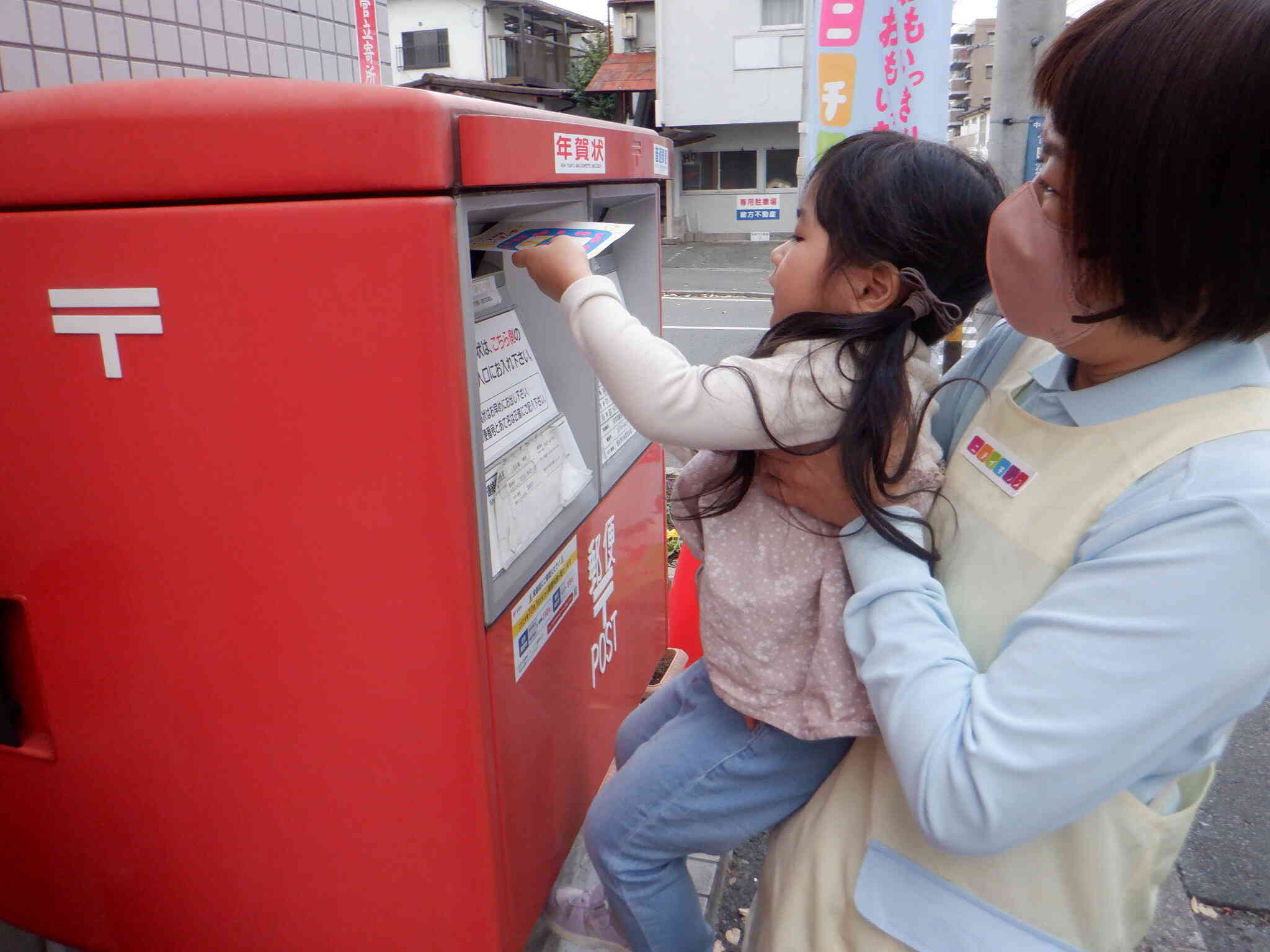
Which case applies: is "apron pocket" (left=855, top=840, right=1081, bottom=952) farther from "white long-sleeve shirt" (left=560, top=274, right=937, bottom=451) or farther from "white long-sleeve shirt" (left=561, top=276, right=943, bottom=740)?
"white long-sleeve shirt" (left=560, top=274, right=937, bottom=451)

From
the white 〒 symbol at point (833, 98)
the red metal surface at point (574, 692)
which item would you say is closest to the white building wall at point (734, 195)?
the white 〒 symbol at point (833, 98)

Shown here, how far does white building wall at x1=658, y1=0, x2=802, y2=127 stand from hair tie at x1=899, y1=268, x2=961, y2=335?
17037 mm

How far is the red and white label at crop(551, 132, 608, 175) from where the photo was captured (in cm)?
118

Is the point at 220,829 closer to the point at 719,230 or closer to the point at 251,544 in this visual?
the point at 251,544

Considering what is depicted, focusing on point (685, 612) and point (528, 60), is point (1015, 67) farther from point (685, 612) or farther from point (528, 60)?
point (528, 60)

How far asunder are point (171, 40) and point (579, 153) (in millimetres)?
1303

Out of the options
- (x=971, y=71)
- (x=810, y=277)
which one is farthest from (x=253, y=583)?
(x=971, y=71)

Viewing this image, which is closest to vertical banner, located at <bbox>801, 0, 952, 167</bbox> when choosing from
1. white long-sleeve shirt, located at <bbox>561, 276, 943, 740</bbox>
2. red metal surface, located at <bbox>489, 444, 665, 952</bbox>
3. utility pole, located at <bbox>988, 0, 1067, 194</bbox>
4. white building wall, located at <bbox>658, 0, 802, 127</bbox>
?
utility pole, located at <bbox>988, 0, 1067, 194</bbox>

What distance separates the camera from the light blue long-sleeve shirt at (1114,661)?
2.35ft

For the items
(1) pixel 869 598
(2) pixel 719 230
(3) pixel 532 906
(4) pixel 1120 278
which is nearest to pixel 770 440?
(1) pixel 869 598

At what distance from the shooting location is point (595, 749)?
5.65 feet

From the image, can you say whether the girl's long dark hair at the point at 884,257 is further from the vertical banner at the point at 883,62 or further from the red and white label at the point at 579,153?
the vertical banner at the point at 883,62

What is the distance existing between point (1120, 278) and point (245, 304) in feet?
2.81

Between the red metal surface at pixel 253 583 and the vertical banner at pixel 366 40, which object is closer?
the red metal surface at pixel 253 583
